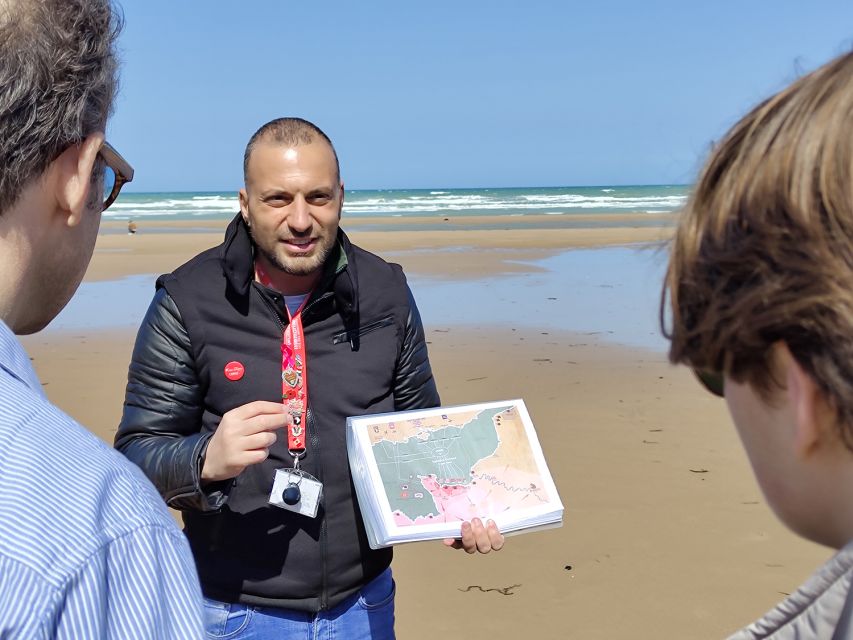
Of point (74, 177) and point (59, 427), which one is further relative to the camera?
point (74, 177)

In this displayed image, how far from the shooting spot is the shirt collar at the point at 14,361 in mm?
1017

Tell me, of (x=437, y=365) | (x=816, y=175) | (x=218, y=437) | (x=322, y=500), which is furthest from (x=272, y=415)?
(x=437, y=365)

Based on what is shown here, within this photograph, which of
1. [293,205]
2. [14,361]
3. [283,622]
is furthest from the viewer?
[293,205]

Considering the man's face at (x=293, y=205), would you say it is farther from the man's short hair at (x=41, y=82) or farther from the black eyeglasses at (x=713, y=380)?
the black eyeglasses at (x=713, y=380)

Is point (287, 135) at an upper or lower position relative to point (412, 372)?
upper

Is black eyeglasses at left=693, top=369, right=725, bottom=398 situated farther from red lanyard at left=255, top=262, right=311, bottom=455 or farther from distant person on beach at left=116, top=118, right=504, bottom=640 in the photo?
red lanyard at left=255, top=262, right=311, bottom=455

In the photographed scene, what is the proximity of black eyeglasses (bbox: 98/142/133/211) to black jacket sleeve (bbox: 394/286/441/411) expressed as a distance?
1231 millimetres

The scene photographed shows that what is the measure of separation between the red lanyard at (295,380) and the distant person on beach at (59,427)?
1190mm

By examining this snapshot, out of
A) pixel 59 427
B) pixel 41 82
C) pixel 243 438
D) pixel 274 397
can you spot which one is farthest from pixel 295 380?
pixel 59 427

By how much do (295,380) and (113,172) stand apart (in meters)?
1.09

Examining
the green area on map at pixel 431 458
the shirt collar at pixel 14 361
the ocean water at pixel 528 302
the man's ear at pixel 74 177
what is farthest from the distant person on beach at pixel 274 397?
the ocean water at pixel 528 302

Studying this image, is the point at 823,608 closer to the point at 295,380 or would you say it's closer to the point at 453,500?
the point at 453,500

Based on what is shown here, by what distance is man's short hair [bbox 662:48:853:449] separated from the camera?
34.9 inches

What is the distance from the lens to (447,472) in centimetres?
255
